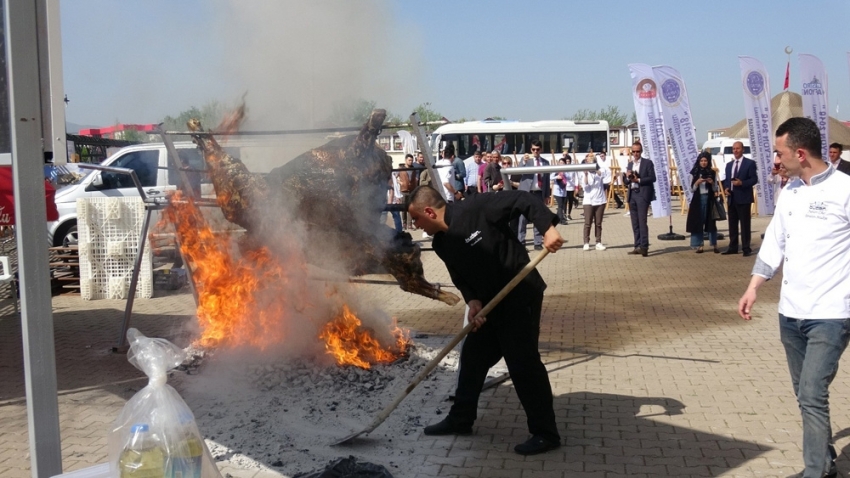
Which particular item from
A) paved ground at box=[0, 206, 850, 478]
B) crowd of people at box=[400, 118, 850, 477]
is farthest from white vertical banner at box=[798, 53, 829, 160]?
crowd of people at box=[400, 118, 850, 477]

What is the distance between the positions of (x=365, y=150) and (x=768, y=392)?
12.0ft

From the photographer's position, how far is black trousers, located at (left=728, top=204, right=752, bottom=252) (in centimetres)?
1319

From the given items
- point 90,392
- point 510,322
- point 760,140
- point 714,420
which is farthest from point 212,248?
point 760,140

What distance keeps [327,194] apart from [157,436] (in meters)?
3.75

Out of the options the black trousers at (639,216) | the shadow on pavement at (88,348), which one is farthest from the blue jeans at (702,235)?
the shadow on pavement at (88,348)

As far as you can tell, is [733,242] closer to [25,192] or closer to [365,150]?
[365,150]

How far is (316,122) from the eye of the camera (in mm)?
6395

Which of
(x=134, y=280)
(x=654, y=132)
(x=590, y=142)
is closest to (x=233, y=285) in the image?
(x=134, y=280)

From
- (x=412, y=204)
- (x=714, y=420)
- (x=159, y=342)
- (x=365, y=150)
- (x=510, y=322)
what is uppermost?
(x=365, y=150)

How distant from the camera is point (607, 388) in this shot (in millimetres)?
5852

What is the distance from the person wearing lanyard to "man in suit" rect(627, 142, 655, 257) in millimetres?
9774

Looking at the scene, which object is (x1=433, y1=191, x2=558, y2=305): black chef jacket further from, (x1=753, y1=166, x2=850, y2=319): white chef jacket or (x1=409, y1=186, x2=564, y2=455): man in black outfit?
(x1=753, y1=166, x2=850, y2=319): white chef jacket

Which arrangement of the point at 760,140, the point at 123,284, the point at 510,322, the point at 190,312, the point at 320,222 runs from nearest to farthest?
1. the point at 510,322
2. the point at 320,222
3. the point at 190,312
4. the point at 123,284
5. the point at 760,140

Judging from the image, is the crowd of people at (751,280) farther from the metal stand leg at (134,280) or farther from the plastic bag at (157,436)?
the metal stand leg at (134,280)
